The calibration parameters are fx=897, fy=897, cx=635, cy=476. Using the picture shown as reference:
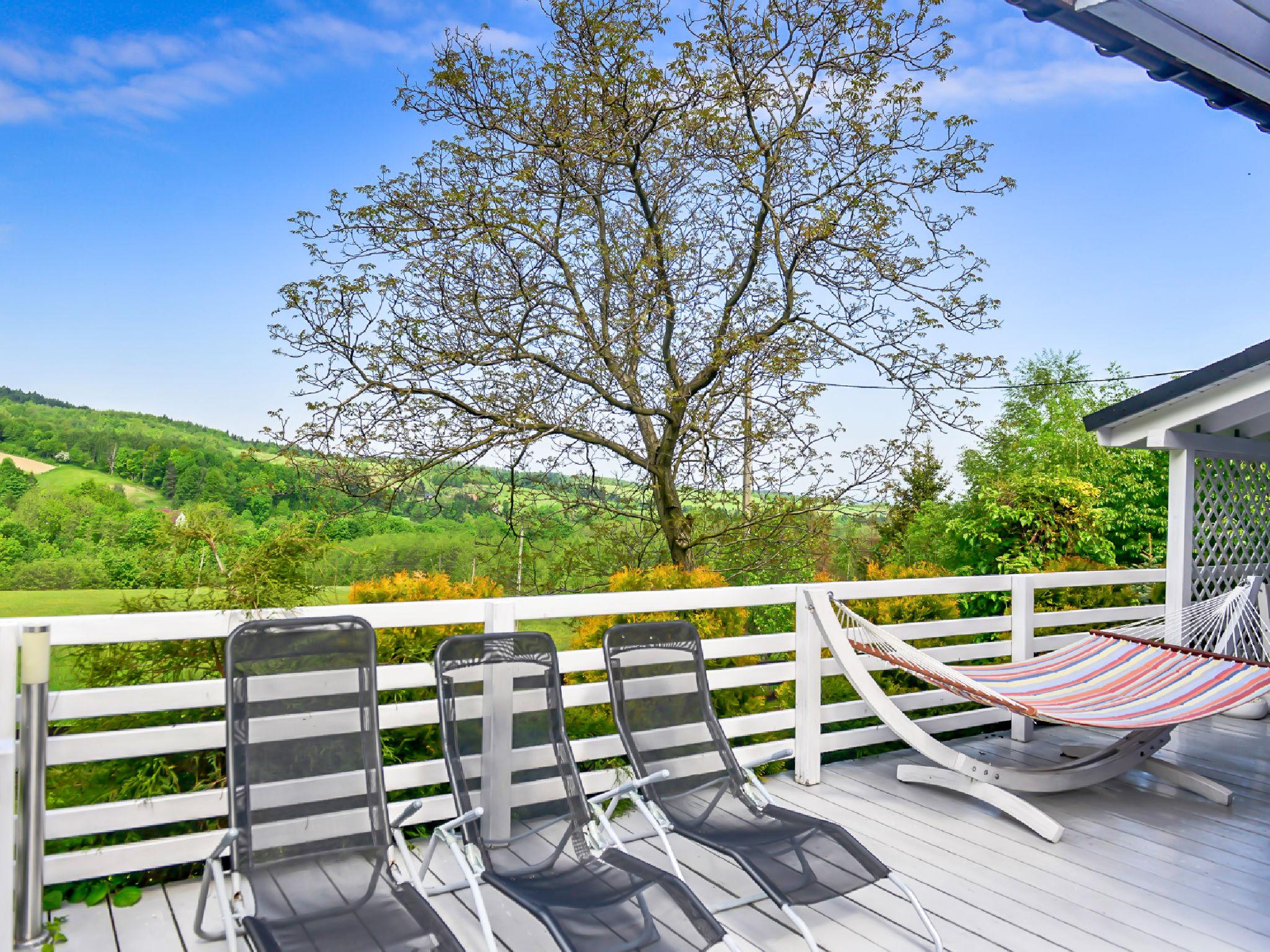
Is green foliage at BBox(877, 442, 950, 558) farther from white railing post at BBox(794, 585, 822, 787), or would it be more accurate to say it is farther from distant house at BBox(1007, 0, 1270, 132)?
distant house at BBox(1007, 0, 1270, 132)

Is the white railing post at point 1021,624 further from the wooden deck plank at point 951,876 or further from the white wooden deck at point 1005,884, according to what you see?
the wooden deck plank at point 951,876

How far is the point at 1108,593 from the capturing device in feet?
22.3

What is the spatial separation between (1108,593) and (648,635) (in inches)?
180

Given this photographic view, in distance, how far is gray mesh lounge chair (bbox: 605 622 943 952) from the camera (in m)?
3.03

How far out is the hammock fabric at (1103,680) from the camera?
4086 mm

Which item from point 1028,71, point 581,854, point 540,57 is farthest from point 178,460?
point 1028,71

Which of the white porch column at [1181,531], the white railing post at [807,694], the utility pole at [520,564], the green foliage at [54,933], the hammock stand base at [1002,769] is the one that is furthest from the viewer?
the utility pole at [520,564]

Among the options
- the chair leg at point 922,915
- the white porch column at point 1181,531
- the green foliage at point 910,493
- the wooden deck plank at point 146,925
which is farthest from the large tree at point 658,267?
the chair leg at point 922,915

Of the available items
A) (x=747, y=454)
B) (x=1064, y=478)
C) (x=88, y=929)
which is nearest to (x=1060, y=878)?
(x=88, y=929)

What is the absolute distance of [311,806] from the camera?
296cm

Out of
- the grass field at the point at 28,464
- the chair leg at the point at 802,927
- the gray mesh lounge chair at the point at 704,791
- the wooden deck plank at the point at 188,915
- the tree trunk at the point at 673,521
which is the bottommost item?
the wooden deck plank at the point at 188,915

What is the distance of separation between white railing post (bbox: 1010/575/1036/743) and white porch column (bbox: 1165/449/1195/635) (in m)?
1.22

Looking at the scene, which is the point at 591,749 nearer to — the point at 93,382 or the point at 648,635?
the point at 648,635

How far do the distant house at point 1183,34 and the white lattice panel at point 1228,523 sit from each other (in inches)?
162
